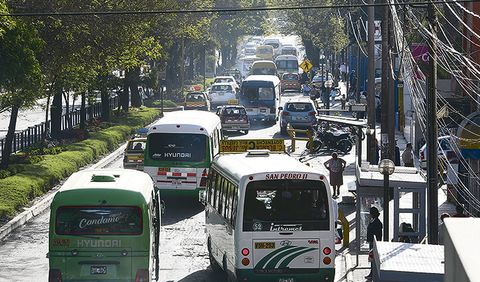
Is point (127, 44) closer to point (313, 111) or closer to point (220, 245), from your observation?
point (313, 111)

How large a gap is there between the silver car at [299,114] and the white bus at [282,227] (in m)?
36.5

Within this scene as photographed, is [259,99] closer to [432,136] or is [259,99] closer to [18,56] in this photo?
[18,56]

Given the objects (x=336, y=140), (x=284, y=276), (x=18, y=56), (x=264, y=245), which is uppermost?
(x=18, y=56)

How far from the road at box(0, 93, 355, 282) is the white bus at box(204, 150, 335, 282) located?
3.57 meters

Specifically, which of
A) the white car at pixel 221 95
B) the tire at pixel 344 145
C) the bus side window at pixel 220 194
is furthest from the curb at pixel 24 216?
the white car at pixel 221 95

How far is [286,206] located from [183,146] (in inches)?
490

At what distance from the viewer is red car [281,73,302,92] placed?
93.8 m

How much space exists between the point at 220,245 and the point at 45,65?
60.6 feet

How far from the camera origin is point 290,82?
93.7m

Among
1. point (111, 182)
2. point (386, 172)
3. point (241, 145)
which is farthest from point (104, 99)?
point (111, 182)

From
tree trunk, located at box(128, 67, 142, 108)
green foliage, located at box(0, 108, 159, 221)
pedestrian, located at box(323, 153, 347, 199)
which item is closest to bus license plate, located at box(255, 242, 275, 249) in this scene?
green foliage, located at box(0, 108, 159, 221)

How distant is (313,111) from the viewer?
2281 inches

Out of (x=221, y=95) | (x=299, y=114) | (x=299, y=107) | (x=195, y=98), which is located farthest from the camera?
(x=221, y=95)

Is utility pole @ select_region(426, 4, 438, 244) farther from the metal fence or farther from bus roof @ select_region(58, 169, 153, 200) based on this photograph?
the metal fence
